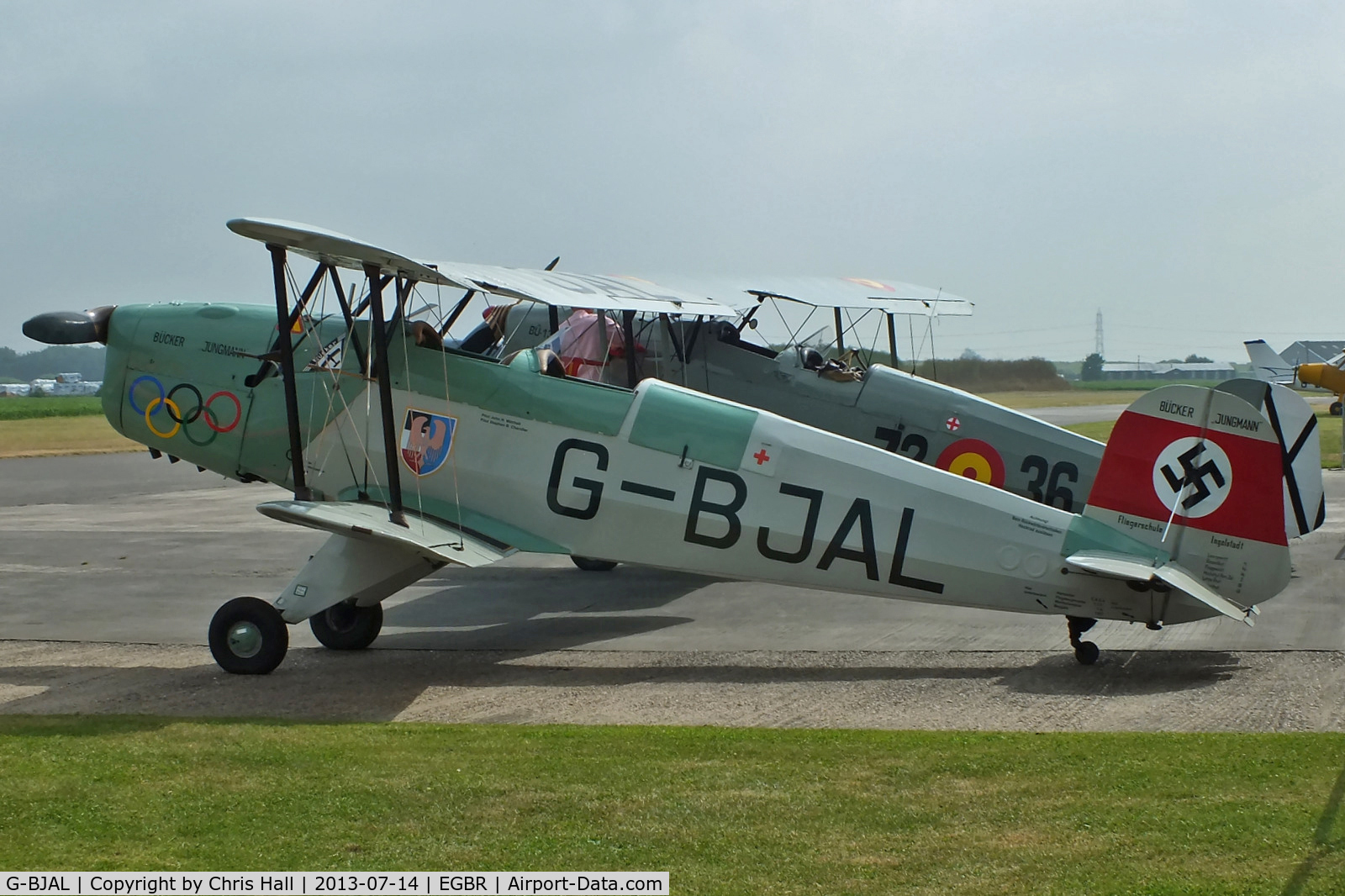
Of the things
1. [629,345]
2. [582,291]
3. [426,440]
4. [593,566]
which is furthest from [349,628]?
[593,566]

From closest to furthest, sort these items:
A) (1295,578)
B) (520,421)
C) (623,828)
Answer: (623,828)
(520,421)
(1295,578)

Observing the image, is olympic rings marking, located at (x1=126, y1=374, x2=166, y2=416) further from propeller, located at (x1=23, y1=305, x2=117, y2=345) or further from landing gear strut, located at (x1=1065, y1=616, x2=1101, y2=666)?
landing gear strut, located at (x1=1065, y1=616, x2=1101, y2=666)

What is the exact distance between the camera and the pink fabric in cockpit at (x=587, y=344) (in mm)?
13125

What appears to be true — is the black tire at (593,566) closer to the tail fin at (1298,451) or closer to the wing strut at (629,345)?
the wing strut at (629,345)

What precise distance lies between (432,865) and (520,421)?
4.91 meters

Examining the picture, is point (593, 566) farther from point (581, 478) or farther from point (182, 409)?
point (182, 409)

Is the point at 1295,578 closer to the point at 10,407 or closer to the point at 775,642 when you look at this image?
the point at 775,642

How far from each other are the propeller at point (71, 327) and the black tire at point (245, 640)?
305 centimetres

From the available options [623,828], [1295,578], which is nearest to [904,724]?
[623,828]

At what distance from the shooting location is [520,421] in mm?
9297

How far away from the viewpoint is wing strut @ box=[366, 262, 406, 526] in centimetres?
873

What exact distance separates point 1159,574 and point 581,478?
4011mm

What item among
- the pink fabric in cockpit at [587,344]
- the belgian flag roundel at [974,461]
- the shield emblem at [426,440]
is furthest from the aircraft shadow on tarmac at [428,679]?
the pink fabric in cockpit at [587,344]

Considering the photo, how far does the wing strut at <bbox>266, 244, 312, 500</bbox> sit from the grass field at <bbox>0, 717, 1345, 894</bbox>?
8.01ft
